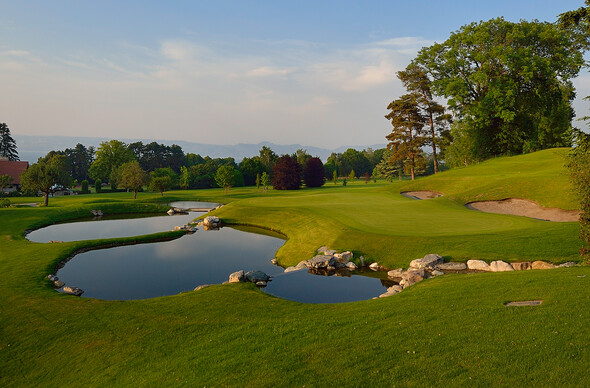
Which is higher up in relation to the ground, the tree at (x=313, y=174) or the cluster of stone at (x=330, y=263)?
the tree at (x=313, y=174)

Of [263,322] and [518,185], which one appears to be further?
[518,185]

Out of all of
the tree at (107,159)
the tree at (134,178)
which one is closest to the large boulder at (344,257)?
the tree at (134,178)

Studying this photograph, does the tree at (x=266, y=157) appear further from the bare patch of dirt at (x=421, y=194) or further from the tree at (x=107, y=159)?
the bare patch of dirt at (x=421, y=194)

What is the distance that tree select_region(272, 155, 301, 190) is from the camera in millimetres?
96812

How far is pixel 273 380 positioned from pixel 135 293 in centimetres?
1567

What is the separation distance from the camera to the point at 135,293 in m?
20.5

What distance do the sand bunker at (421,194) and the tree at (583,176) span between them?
31.9 m

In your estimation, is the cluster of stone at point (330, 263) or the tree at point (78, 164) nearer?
the cluster of stone at point (330, 263)

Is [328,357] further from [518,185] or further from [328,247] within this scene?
[518,185]

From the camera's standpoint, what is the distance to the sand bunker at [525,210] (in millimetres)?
29178

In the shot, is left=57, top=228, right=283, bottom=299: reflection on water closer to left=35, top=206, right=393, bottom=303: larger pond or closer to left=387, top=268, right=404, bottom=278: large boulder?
left=35, top=206, right=393, bottom=303: larger pond

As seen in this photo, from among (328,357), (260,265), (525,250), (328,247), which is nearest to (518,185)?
(525,250)

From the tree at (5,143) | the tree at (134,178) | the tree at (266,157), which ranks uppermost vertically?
the tree at (5,143)

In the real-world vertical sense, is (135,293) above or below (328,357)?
below
